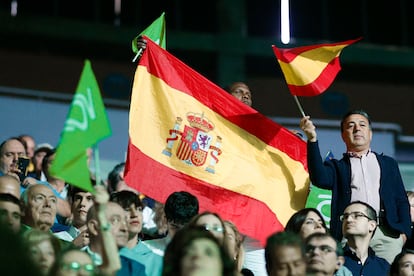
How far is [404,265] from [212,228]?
1.46m

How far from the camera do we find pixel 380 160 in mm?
8312

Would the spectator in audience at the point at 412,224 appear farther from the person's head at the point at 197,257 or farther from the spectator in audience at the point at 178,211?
the person's head at the point at 197,257

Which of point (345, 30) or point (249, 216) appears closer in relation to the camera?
point (249, 216)

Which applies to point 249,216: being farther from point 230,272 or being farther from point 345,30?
point 345,30

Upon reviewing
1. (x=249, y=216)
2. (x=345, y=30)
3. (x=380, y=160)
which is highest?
(x=345, y=30)

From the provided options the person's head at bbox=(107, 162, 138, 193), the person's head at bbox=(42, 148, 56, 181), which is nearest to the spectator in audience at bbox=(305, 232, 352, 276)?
the person's head at bbox=(42, 148, 56, 181)

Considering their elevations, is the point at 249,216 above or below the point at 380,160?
below

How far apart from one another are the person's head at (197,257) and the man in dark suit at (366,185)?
2.79 m

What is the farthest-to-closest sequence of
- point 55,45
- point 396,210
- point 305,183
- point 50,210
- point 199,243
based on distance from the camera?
point 55,45, point 305,183, point 396,210, point 50,210, point 199,243

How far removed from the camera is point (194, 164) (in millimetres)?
8656

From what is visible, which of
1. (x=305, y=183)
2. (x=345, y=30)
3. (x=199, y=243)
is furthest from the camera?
(x=345, y=30)

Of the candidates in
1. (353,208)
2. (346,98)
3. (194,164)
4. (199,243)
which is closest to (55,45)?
(346,98)

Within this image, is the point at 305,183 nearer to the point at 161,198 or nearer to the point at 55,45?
the point at 161,198

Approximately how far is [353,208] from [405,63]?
487 inches
